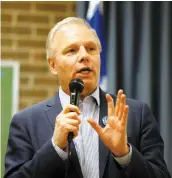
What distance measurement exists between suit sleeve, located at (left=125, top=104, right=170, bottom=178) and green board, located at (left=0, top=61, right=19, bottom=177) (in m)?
1.25

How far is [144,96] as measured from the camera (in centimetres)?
241

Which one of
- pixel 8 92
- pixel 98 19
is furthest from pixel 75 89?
pixel 8 92

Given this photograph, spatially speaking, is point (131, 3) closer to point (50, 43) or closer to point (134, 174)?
point (50, 43)

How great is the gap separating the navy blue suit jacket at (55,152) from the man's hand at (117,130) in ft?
0.17

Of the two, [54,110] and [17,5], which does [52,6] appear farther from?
[54,110]

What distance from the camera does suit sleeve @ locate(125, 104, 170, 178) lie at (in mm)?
1267

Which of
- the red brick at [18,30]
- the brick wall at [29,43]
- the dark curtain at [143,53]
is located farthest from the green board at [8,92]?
the dark curtain at [143,53]

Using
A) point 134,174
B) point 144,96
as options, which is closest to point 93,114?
point 134,174

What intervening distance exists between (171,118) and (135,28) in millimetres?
595

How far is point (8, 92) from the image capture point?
2.55 m

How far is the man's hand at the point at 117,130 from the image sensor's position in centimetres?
125

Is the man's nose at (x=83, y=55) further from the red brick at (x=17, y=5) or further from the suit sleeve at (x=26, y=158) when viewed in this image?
the red brick at (x=17, y=5)

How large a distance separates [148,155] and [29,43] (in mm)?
1477

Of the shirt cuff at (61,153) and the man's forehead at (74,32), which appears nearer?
the shirt cuff at (61,153)
